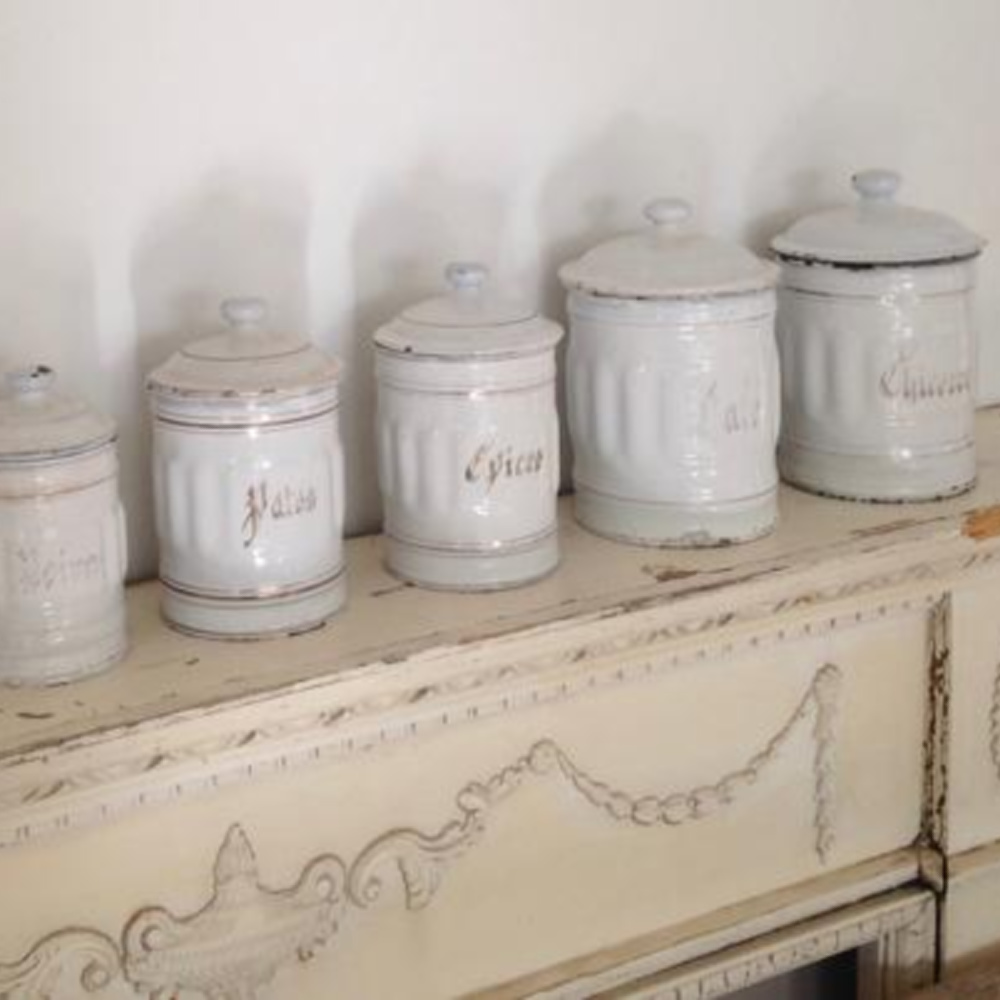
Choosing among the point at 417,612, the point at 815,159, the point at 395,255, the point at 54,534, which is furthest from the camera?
the point at 815,159

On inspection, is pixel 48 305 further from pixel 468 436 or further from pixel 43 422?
pixel 468 436

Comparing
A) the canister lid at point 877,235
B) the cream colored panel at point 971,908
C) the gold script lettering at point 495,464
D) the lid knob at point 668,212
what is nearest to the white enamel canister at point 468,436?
the gold script lettering at point 495,464

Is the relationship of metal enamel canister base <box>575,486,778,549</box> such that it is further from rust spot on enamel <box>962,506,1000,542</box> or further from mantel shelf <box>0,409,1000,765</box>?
rust spot on enamel <box>962,506,1000,542</box>

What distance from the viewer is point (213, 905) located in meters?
0.94

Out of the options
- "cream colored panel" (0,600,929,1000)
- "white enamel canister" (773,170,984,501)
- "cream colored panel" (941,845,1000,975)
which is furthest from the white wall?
"cream colored panel" (941,845,1000,975)

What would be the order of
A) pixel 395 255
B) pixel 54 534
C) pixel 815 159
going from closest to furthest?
pixel 54 534 < pixel 395 255 < pixel 815 159

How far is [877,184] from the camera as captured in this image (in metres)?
1.18

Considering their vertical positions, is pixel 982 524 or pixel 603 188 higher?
pixel 603 188

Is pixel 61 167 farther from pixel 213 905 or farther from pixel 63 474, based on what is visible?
pixel 213 905

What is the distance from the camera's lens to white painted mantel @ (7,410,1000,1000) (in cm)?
91

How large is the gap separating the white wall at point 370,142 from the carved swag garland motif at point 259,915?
0.73 feet

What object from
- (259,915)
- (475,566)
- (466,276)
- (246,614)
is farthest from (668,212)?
(259,915)

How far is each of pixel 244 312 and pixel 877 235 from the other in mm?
402

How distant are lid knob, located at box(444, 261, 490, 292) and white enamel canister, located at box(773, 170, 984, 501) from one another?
0.23m
